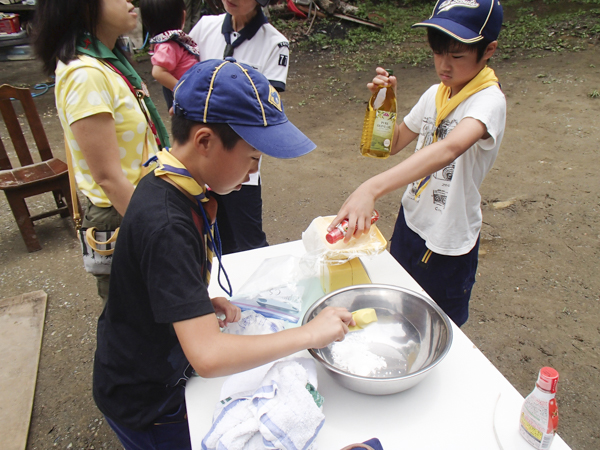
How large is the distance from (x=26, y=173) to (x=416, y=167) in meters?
3.70

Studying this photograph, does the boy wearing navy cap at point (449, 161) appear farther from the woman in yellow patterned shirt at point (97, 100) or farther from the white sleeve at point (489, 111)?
the woman in yellow patterned shirt at point (97, 100)

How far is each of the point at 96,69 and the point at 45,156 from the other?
286 centimetres

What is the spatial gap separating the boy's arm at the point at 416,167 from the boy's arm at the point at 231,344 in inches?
17.8

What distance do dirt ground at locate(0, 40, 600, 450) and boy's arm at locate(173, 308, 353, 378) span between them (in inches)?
64.6

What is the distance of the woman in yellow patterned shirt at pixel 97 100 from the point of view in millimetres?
1651

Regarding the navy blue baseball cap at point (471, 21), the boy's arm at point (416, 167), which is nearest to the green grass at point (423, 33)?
the navy blue baseball cap at point (471, 21)

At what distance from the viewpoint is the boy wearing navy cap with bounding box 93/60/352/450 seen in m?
1.02

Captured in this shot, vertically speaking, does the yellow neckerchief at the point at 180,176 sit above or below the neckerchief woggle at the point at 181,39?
below

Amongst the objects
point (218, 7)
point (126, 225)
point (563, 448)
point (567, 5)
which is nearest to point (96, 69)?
point (126, 225)

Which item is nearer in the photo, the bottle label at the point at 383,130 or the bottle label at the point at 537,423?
the bottle label at the point at 537,423

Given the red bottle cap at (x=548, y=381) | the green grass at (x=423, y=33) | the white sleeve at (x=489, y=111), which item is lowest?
the green grass at (x=423, y=33)

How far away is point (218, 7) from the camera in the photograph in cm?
653

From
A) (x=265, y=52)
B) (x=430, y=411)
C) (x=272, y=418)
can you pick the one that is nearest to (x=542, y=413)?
(x=430, y=411)

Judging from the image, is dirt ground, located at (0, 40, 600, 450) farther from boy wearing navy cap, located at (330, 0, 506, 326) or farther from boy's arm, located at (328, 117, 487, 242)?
boy's arm, located at (328, 117, 487, 242)
